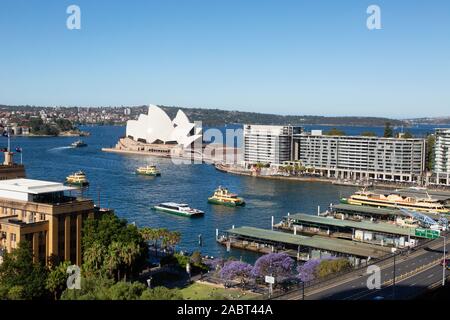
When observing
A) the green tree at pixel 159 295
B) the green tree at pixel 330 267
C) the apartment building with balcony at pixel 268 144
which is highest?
the apartment building with balcony at pixel 268 144

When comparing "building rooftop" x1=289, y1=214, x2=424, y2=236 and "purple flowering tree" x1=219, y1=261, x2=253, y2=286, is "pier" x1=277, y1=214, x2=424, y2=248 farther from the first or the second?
"purple flowering tree" x1=219, y1=261, x2=253, y2=286

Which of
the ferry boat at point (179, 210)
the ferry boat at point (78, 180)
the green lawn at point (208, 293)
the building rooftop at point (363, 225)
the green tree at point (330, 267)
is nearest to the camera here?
the green lawn at point (208, 293)

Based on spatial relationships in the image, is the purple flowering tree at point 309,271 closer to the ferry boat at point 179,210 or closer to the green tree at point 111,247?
the green tree at point 111,247

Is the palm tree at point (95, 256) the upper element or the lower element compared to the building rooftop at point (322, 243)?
upper

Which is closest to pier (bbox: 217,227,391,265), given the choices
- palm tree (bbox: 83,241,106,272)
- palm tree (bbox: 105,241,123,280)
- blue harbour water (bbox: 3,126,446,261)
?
blue harbour water (bbox: 3,126,446,261)

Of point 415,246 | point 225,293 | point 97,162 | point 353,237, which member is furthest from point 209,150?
point 225,293

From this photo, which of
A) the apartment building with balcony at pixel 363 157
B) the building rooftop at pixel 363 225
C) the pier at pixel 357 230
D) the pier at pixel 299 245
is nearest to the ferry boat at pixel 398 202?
the pier at pixel 357 230

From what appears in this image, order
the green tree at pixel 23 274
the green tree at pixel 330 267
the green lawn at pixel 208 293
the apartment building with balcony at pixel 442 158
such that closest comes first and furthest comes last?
the green tree at pixel 23 274 < the green lawn at pixel 208 293 < the green tree at pixel 330 267 < the apartment building with balcony at pixel 442 158

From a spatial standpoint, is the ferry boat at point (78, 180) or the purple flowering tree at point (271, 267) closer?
the purple flowering tree at point (271, 267)
